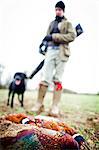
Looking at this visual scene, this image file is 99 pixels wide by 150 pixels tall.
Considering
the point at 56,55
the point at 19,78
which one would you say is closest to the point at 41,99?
the point at 56,55

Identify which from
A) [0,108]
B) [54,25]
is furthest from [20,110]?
[54,25]

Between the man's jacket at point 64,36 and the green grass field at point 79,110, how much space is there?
614mm

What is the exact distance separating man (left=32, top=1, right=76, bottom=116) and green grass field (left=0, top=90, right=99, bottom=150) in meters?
0.25

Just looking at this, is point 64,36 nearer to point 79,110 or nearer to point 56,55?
point 56,55

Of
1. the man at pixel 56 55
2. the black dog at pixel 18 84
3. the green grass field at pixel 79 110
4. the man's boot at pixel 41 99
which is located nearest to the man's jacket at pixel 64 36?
the man at pixel 56 55

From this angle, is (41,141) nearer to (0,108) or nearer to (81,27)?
(0,108)

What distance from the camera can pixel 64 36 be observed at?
4.20m

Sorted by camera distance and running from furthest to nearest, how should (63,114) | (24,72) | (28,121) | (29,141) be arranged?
(24,72) < (63,114) < (28,121) < (29,141)

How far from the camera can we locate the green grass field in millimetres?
3338

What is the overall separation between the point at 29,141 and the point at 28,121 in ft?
1.27

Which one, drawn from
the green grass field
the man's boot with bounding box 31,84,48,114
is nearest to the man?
the man's boot with bounding box 31,84,48,114

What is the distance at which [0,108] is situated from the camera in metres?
4.23

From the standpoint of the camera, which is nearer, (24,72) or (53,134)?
(53,134)

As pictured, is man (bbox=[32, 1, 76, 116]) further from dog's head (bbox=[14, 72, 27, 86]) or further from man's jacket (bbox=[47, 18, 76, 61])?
dog's head (bbox=[14, 72, 27, 86])
